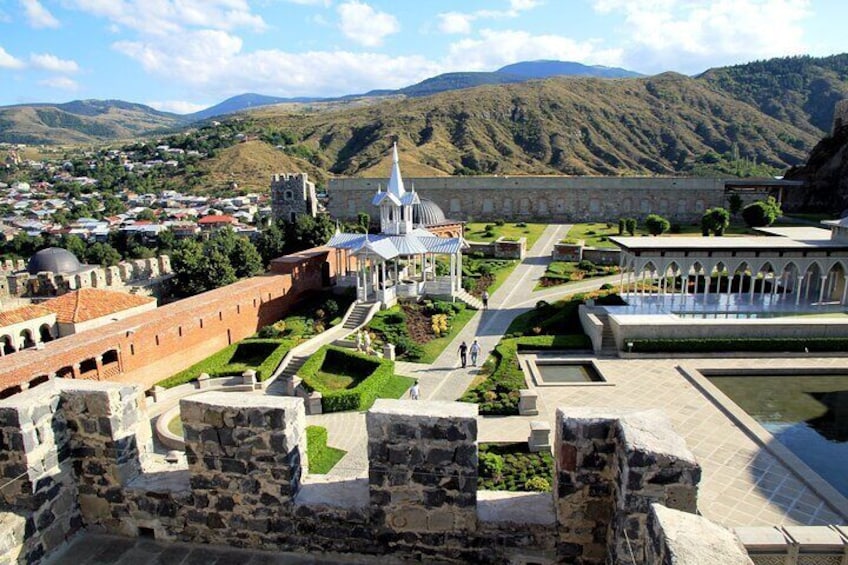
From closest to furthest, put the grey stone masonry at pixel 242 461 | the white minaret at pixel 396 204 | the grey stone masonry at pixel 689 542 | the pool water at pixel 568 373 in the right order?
the grey stone masonry at pixel 689 542, the grey stone masonry at pixel 242 461, the pool water at pixel 568 373, the white minaret at pixel 396 204

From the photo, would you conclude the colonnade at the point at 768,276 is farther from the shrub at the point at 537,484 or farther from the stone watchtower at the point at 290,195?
the stone watchtower at the point at 290,195

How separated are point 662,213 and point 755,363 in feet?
126

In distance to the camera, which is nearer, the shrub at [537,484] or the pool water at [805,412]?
the shrub at [537,484]

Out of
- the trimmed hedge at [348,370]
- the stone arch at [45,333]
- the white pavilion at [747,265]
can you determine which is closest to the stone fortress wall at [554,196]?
the white pavilion at [747,265]

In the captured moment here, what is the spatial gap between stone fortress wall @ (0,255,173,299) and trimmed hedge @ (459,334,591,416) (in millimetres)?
22989

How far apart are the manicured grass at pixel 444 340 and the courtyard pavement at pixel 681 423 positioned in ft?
1.03

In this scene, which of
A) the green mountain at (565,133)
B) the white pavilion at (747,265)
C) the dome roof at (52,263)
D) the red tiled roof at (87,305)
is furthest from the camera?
the green mountain at (565,133)

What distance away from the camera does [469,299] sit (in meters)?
29.2

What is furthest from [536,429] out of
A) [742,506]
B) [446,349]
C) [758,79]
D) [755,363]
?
[758,79]

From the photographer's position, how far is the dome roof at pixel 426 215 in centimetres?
4149

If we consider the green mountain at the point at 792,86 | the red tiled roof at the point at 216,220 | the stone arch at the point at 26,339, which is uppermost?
the green mountain at the point at 792,86

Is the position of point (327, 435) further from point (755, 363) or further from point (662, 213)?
point (662, 213)

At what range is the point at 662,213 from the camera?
55188mm

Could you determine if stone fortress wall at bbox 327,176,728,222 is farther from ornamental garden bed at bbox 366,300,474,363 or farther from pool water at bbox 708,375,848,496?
pool water at bbox 708,375,848,496
